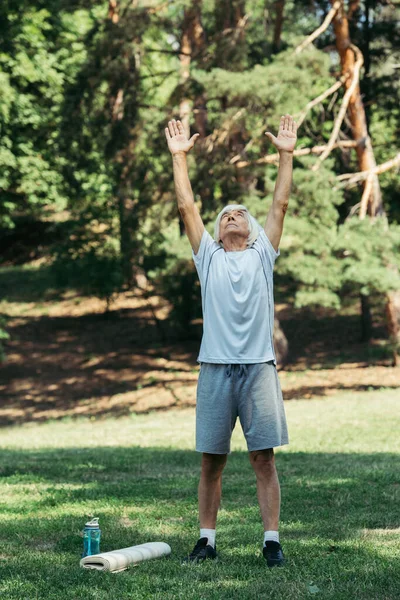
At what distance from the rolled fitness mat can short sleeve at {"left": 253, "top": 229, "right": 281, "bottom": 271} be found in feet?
5.75

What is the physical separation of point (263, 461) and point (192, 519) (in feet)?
5.23

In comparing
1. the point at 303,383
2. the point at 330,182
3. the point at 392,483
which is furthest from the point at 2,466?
the point at 303,383

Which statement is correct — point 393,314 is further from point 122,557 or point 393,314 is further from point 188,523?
point 122,557

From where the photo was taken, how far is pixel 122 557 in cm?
491

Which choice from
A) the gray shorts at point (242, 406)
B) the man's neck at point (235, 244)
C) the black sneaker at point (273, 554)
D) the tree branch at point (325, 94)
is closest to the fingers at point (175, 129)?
the man's neck at point (235, 244)

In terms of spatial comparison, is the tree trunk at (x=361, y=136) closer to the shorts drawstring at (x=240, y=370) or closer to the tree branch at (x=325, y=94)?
the tree branch at (x=325, y=94)

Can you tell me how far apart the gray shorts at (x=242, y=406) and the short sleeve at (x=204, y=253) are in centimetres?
56

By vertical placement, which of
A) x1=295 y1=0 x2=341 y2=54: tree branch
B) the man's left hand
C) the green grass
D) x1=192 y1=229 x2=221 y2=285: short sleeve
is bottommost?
the green grass

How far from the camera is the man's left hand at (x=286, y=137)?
17.7 ft

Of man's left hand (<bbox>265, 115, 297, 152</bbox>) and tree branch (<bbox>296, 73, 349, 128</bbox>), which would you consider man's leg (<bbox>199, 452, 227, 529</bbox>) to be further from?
tree branch (<bbox>296, 73, 349, 128</bbox>)

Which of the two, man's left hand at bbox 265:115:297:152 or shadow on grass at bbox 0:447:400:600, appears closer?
shadow on grass at bbox 0:447:400:600

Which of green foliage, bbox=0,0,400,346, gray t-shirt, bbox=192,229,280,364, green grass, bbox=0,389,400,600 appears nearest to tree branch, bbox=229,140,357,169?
green foliage, bbox=0,0,400,346

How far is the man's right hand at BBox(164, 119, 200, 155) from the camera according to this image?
5.53 meters

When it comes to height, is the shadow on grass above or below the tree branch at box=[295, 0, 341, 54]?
below
